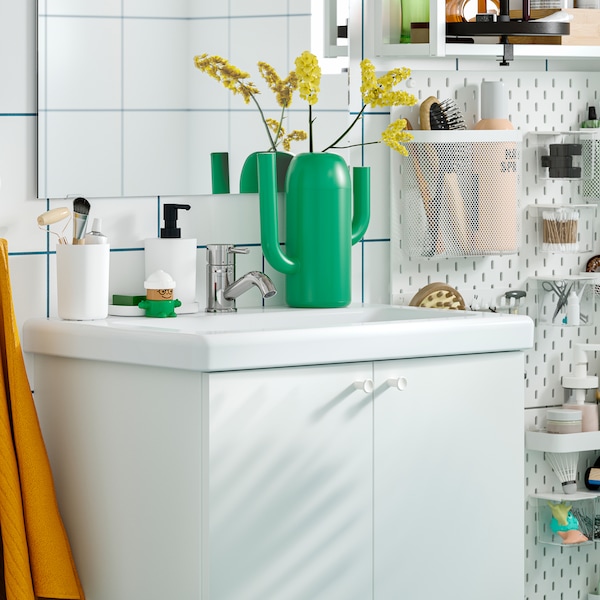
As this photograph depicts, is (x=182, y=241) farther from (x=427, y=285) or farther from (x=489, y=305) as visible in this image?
(x=489, y=305)

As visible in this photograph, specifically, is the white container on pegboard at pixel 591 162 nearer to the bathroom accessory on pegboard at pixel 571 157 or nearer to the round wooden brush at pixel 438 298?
the bathroom accessory on pegboard at pixel 571 157

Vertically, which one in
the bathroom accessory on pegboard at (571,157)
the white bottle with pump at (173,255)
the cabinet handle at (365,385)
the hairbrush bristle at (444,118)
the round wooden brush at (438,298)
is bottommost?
the cabinet handle at (365,385)

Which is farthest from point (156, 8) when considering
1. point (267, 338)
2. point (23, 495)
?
point (23, 495)

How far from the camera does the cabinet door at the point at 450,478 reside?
6.37 ft

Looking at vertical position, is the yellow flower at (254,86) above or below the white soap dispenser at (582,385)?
above

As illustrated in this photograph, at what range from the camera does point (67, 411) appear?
2.00m

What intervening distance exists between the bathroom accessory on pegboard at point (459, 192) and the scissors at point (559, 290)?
23 centimetres

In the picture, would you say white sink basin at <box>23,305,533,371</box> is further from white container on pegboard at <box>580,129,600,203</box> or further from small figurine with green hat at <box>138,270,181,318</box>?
white container on pegboard at <box>580,129,600,203</box>

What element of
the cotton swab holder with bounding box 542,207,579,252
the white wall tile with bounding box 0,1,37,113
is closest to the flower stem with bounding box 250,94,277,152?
the white wall tile with bounding box 0,1,37,113

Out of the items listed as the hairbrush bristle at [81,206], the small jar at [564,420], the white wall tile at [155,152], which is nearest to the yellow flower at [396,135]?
the white wall tile at [155,152]

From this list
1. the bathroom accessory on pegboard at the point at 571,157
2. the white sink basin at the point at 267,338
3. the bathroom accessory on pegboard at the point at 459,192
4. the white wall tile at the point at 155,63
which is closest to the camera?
the white sink basin at the point at 267,338

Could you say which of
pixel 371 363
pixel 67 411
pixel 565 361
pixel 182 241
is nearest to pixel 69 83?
pixel 182 241

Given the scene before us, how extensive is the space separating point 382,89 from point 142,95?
1.50 ft

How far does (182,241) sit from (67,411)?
38 cm
